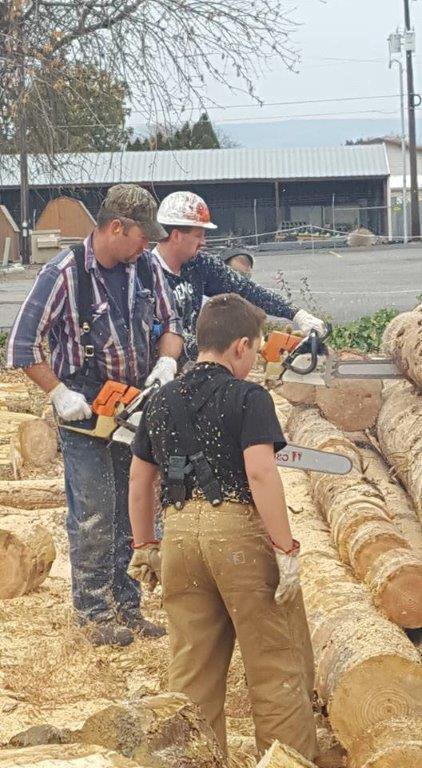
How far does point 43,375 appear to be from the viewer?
17.9ft

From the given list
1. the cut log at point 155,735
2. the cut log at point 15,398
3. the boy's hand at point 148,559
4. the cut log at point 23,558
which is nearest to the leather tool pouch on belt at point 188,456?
the boy's hand at point 148,559

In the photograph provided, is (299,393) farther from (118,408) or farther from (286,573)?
(286,573)

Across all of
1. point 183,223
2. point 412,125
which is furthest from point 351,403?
point 412,125

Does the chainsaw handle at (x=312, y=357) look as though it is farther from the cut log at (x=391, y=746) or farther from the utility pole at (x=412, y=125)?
the utility pole at (x=412, y=125)

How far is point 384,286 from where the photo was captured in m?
23.7

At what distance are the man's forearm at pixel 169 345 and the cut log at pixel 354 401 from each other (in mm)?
2769

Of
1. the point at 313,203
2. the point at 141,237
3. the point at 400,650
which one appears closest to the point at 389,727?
the point at 400,650

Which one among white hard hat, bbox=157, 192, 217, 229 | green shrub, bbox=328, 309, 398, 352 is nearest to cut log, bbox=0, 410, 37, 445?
green shrub, bbox=328, 309, 398, 352

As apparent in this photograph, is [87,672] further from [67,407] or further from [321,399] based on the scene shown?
[321,399]

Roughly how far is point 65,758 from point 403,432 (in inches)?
195

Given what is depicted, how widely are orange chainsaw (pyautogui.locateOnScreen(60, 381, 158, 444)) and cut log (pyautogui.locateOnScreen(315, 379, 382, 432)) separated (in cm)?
328

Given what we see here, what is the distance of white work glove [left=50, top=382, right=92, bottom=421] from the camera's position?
540cm

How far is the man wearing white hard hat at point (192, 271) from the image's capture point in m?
6.23

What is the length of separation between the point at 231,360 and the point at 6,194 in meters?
44.3
